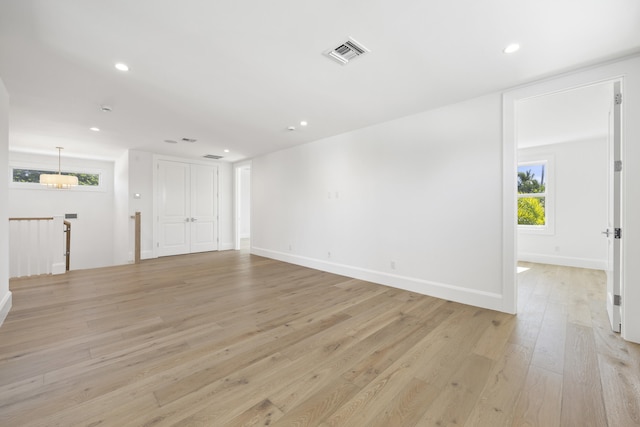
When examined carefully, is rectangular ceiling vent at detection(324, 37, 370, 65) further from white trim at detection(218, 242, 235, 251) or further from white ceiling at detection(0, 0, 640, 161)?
white trim at detection(218, 242, 235, 251)

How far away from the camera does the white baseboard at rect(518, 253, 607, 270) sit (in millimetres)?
5109

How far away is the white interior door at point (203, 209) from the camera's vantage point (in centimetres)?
728

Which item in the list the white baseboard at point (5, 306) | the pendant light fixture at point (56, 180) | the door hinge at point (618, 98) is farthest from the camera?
the pendant light fixture at point (56, 180)

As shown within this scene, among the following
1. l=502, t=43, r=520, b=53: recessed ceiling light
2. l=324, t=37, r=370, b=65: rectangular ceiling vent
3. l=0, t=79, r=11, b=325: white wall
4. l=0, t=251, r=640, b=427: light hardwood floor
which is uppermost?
l=324, t=37, r=370, b=65: rectangular ceiling vent

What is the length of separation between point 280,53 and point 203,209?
6.10 meters

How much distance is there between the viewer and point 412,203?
150 inches

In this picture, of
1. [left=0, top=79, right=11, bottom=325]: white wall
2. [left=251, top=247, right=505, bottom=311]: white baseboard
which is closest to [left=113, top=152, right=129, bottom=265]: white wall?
[left=0, top=79, right=11, bottom=325]: white wall

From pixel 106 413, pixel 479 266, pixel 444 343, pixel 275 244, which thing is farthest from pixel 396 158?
pixel 106 413

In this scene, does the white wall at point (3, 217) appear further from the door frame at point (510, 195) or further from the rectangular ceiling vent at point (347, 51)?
the door frame at point (510, 195)

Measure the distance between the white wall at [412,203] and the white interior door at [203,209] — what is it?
3.10 m

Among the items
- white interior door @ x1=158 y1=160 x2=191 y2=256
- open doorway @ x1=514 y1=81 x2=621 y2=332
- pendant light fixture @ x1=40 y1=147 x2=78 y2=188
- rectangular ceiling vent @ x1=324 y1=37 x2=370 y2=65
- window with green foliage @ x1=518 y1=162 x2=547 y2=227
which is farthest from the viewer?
A: white interior door @ x1=158 y1=160 x2=191 y2=256

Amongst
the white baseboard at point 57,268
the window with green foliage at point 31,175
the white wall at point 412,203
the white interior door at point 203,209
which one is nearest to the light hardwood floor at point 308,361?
the white wall at point 412,203

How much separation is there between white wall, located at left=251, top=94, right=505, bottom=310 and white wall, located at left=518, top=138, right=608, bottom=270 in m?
3.89

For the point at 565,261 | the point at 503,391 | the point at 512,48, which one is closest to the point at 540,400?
the point at 503,391
